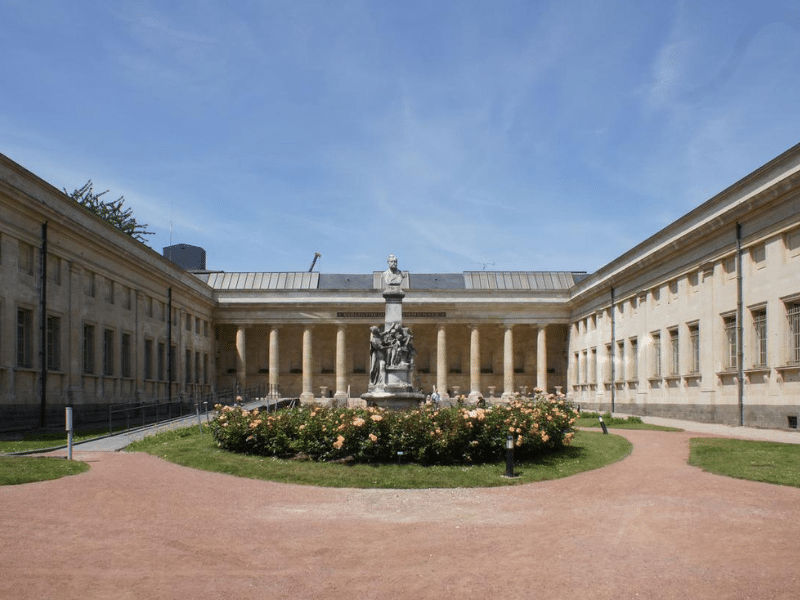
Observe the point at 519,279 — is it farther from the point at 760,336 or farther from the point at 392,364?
the point at 392,364

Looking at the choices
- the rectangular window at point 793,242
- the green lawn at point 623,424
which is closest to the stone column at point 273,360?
the green lawn at point 623,424

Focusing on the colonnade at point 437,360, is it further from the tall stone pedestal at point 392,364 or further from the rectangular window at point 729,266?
the tall stone pedestal at point 392,364

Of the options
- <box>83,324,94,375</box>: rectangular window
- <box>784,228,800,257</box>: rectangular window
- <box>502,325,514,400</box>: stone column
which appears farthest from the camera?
<box>502,325,514,400</box>: stone column

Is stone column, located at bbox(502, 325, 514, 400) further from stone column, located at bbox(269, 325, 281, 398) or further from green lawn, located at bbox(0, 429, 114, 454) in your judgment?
green lawn, located at bbox(0, 429, 114, 454)

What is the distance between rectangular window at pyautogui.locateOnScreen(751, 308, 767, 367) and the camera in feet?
95.0

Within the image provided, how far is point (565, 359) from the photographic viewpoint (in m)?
63.0

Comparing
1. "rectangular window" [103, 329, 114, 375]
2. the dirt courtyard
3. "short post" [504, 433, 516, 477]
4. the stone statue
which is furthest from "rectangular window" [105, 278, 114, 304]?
"short post" [504, 433, 516, 477]

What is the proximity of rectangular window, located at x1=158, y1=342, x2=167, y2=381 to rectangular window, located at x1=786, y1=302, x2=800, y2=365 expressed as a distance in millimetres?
32760

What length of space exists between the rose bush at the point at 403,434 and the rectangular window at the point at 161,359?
2696 cm

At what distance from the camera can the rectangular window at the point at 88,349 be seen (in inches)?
1366

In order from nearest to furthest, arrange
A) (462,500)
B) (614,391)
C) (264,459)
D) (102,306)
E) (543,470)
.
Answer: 1. (462,500)
2. (543,470)
3. (264,459)
4. (102,306)
5. (614,391)

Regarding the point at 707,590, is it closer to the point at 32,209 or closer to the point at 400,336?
the point at 400,336

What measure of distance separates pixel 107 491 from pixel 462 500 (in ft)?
21.0

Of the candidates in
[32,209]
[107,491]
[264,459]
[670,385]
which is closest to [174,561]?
[107,491]
